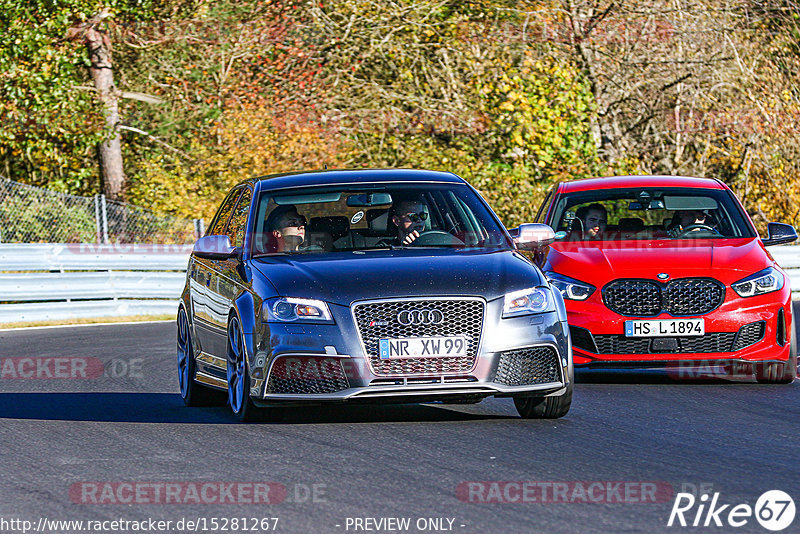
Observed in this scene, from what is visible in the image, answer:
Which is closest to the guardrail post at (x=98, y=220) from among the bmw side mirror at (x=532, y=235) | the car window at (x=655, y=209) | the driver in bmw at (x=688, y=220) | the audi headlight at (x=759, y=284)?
the car window at (x=655, y=209)

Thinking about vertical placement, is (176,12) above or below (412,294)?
above

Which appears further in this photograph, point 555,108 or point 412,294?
point 555,108

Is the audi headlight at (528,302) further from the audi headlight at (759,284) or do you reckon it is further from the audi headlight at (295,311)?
the audi headlight at (759,284)

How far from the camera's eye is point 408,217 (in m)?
→ 10.0

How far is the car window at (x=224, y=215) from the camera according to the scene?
11.0 meters

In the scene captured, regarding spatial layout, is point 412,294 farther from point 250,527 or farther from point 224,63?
point 224,63

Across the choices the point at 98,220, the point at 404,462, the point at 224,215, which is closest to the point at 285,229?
the point at 224,215

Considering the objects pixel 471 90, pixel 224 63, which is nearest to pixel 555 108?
pixel 471 90

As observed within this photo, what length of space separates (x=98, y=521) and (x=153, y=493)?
2.18 feet

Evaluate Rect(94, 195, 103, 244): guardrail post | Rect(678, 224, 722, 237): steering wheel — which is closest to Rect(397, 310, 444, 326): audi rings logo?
Rect(678, 224, 722, 237): steering wheel

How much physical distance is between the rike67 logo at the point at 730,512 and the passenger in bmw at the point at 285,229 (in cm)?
388

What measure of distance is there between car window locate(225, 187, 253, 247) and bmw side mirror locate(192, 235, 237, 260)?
0.44ft

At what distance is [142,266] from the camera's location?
23.1 metres

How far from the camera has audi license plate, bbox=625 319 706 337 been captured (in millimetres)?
10914
